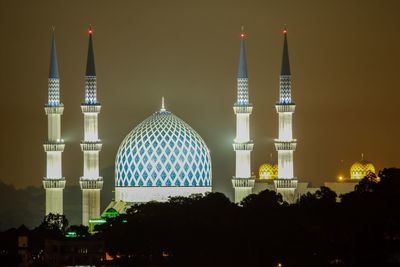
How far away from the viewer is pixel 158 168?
118562 mm

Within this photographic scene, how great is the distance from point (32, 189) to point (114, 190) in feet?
115

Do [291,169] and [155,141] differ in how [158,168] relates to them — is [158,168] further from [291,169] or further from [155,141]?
[291,169]

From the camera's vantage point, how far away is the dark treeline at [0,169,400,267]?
81875 millimetres

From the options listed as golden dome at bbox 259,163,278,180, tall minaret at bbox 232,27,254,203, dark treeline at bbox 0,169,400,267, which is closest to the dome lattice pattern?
tall minaret at bbox 232,27,254,203

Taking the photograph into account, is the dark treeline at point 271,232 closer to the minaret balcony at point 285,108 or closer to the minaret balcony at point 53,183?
the minaret balcony at point 285,108

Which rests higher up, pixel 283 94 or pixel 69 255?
pixel 283 94

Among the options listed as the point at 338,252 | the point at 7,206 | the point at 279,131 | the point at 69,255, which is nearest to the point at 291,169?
the point at 279,131

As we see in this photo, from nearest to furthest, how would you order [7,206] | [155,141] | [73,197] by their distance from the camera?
1. [155,141]
2. [73,197]
3. [7,206]

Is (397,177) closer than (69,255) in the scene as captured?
Yes

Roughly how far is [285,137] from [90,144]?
10.2m

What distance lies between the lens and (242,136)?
A: 368 feet

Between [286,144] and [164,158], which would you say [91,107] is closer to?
[164,158]

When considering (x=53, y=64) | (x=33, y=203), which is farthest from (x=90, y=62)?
(x=33, y=203)

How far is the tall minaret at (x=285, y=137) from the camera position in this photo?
111 metres
